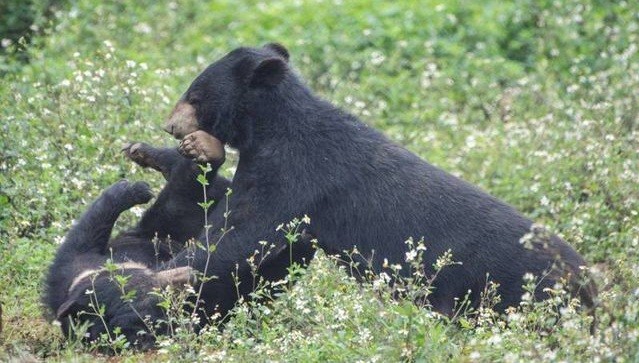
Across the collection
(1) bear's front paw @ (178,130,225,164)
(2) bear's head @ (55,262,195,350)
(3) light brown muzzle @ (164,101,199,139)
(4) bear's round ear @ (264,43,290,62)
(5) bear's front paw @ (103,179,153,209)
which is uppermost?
(4) bear's round ear @ (264,43,290,62)

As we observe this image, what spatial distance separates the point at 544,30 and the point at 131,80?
6168 mm

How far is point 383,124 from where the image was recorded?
501 inches

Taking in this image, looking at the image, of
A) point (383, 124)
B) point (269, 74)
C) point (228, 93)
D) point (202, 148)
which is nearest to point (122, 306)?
point (202, 148)

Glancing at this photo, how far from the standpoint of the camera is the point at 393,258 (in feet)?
25.7

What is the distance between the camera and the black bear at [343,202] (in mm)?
7723

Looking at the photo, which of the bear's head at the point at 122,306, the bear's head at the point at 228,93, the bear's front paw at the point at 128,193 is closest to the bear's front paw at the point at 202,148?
the bear's head at the point at 228,93

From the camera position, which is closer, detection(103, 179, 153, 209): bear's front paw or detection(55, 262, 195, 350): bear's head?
detection(55, 262, 195, 350): bear's head

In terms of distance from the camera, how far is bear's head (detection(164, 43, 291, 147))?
27.3ft

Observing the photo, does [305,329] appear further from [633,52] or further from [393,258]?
[633,52]

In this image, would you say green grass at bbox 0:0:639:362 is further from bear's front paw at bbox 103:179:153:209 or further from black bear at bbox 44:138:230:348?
bear's front paw at bbox 103:179:153:209

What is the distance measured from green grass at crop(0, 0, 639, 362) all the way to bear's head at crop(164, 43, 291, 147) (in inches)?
43.0

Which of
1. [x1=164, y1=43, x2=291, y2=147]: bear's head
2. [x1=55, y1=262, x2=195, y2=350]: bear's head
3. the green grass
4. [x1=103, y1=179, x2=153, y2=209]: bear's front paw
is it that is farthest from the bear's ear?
[x1=55, y1=262, x2=195, y2=350]: bear's head

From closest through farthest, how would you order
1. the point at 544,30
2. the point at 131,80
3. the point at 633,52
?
the point at 131,80 → the point at 633,52 → the point at 544,30

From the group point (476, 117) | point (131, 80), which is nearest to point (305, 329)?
point (131, 80)
